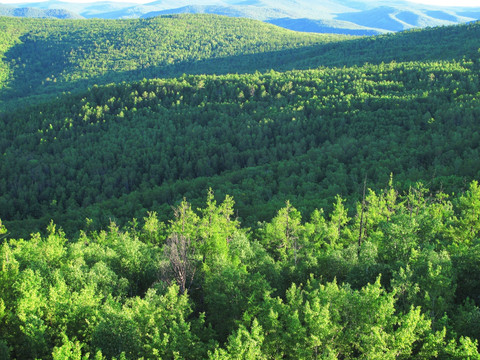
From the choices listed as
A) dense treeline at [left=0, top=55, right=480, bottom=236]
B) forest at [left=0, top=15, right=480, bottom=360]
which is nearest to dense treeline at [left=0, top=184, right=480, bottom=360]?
forest at [left=0, top=15, right=480, bottom=360]

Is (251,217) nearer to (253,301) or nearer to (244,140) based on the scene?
(253,301)

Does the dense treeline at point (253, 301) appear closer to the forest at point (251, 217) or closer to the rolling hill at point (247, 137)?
the forest at point (251, 217)

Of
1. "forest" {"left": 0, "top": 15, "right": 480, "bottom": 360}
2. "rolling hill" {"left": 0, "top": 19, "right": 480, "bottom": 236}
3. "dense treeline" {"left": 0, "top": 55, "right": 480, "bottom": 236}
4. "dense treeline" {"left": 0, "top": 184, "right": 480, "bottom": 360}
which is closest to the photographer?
"dense treeline" {"left": 0, "top": 184, "right": 480, "bottom": 360}

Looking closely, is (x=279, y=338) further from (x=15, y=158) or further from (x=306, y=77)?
(x=306, y=77)

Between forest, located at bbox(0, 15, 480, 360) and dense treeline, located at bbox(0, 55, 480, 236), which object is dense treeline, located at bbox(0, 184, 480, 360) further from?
dense treeline, located at bbox(0, 55, 480, 236)

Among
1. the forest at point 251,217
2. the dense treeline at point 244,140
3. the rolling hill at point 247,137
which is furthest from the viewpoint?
the rolling hill at point 247,137

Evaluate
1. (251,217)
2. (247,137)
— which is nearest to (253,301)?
(251,217)

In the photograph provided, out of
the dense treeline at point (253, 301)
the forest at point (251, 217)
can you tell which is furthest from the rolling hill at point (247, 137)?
the dense treeline at point (253, 301)
